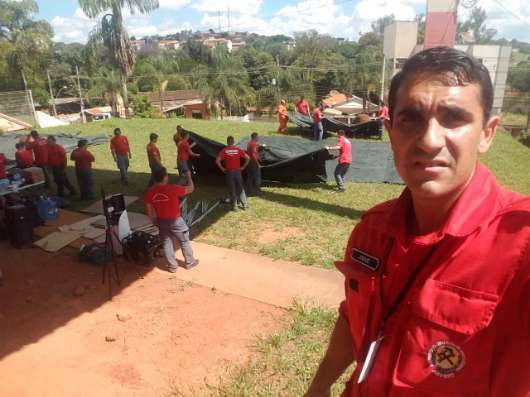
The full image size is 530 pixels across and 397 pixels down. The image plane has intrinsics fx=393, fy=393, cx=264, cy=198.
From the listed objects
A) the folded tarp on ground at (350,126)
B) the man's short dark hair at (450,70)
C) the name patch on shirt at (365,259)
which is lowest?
the folded tarp on ground at (350,126)

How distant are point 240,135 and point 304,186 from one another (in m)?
7.47

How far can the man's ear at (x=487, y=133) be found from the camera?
999 millimetres

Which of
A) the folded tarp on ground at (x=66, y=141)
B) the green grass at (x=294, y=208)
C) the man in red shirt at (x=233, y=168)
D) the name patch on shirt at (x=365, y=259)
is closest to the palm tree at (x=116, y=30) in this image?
the folded tarp on ground at (x=66, y=141)

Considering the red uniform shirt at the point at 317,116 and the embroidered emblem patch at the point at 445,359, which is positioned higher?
the embroidered emblem patch at the point at 445,359

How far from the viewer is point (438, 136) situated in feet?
3.02

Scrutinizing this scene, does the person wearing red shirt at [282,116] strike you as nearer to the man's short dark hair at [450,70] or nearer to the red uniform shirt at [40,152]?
the red uniform shirt at [40,152]

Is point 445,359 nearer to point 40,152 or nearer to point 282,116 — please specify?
point 40,152

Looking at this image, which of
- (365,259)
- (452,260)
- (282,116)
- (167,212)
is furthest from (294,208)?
(282,116)

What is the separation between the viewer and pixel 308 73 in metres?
50.5

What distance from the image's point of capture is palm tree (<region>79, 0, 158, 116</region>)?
24.2 m

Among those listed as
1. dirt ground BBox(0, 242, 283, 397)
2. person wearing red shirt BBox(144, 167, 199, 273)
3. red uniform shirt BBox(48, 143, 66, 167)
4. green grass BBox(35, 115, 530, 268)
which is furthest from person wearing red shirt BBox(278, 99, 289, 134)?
dirt ground BBox(0, 242, 283, 397)

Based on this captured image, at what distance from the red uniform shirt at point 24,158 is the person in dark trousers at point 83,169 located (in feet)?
5.70

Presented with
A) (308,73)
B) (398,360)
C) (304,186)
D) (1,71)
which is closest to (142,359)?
(398,360)

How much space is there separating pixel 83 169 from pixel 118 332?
554cm
